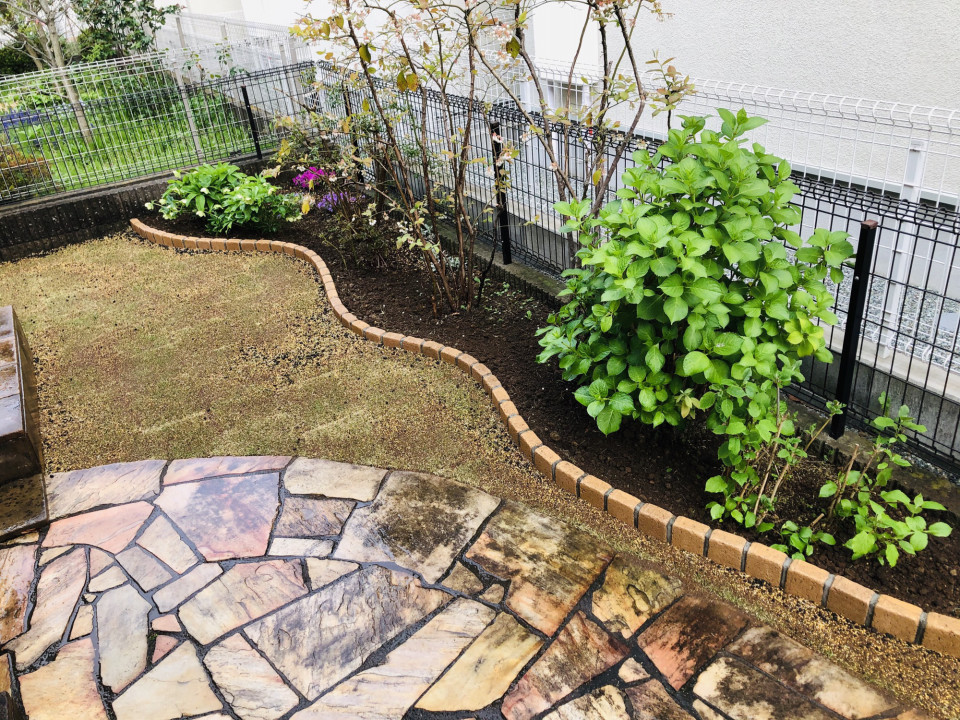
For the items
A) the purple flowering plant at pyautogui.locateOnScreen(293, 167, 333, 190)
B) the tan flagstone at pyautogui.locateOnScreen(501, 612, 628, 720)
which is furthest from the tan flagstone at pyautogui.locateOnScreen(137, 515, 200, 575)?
the purple flowering plant at pyautogui.locateOnScreen(293, 167, 333, 190)

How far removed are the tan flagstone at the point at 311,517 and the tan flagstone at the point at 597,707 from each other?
4.41ft

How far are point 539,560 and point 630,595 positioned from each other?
413 mm

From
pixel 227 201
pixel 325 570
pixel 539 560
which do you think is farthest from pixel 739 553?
pixel 227 201

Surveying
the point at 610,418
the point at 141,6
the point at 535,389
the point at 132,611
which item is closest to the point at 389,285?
the point at 535,389

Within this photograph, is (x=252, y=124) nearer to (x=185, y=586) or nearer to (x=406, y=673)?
(x=185, y=586)

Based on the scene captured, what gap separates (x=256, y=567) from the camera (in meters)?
3.16

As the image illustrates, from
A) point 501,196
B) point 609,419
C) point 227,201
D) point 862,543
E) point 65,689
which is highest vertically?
point 501,196

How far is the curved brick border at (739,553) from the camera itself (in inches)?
102

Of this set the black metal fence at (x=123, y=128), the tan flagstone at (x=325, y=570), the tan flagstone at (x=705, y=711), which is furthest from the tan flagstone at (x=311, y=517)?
the black metal fence at (x=123, y=128)

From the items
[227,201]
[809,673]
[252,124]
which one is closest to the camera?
[809,673]

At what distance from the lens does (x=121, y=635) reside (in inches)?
113

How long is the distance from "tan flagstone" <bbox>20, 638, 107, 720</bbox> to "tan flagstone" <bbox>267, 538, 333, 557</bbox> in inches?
31.6

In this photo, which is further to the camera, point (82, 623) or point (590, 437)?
point (590, 437)

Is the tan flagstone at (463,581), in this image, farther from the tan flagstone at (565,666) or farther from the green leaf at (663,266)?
the green leaf at (663,266)
